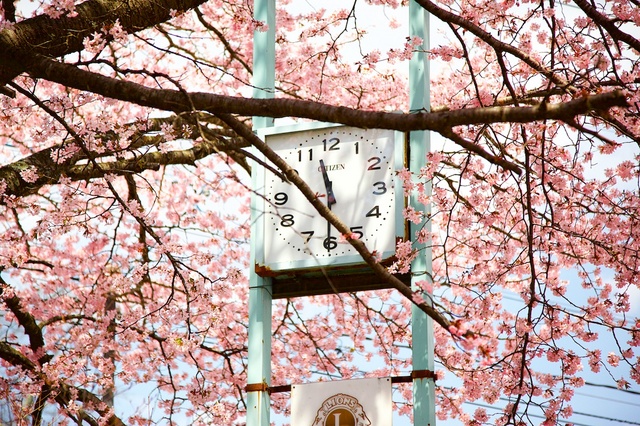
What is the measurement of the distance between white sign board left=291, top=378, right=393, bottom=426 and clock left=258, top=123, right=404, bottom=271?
0.56 meters

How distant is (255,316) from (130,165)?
1.52 meters

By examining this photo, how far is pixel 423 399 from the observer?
4105 mm

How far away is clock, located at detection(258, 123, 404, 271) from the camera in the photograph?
443 centimetres

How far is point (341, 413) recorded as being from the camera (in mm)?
4223

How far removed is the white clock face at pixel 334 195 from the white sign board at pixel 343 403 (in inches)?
22.3

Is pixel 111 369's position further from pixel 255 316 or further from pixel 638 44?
pixel 638 44

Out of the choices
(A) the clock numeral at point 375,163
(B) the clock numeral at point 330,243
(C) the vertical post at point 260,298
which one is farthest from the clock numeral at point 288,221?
(A) the clock numeral at point 375,163

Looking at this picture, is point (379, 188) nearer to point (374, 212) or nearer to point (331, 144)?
point (374, 212)

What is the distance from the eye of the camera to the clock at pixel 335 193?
174 inches

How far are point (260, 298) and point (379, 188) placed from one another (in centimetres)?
79

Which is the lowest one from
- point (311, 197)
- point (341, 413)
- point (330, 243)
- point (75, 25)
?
point (341, 413)

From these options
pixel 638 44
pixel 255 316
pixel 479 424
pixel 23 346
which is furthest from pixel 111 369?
pixel 638 44

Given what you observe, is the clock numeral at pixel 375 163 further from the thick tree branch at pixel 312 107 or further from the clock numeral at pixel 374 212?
the thick tree branch at pixel 312 107

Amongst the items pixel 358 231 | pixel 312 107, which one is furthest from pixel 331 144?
pixel 312 107
